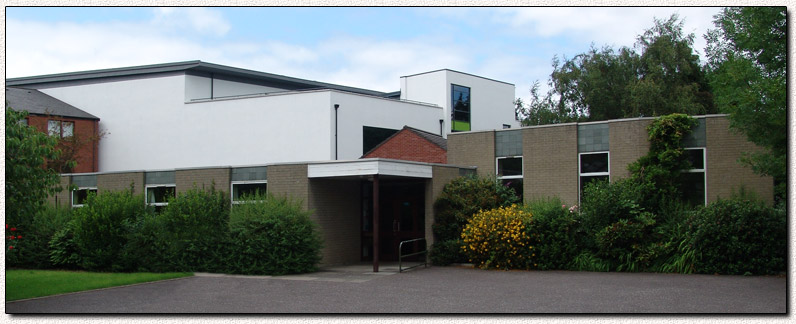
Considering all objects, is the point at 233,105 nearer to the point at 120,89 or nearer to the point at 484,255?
the point at 120,89

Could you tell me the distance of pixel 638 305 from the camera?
12250 millimetres

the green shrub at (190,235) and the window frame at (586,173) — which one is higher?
the window frame at (586,173)

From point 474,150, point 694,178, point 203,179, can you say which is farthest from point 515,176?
point 203,179

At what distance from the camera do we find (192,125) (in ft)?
112

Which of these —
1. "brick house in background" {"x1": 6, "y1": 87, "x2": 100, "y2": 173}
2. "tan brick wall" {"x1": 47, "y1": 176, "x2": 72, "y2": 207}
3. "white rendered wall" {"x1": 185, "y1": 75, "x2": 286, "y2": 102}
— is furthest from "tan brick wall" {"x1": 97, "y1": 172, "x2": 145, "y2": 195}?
"brick house in background" {"x1": 6, "y1": 87, "x2": 100, "y2": 173}

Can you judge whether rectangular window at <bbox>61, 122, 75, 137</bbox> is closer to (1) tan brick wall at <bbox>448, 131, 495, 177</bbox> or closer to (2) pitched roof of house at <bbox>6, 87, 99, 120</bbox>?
(2) pitched roof of house at <bbox>6, 87, 99, 120</bbox>

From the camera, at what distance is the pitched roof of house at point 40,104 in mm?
34500

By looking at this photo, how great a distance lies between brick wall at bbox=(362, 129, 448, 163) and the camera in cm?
2705

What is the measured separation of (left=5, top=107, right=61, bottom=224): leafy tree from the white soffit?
7.06m

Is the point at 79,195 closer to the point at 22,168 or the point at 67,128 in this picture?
the point at 22,168

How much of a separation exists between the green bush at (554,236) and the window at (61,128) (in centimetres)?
2435

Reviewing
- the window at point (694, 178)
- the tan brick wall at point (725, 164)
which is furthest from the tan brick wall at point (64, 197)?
the tan brick wall at point (725, 164)

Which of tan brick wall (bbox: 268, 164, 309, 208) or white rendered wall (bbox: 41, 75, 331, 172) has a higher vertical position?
white rendered wall (bbox: 41, 75, 331, 172)

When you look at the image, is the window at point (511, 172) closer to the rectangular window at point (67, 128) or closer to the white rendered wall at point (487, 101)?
the white rendered wall at point (487, 101)
